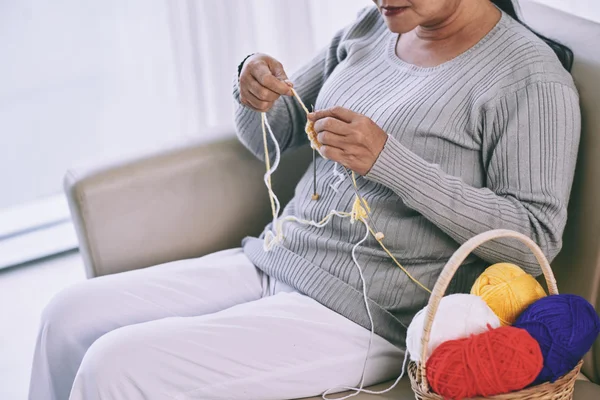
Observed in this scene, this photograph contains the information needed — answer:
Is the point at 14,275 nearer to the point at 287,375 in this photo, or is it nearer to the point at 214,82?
the point at 214,82

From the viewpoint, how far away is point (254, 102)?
1398mm

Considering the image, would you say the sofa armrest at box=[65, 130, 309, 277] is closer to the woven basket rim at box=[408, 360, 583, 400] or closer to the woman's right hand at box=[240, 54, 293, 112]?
the woman's right hand at box=[240, 54, 293, 112]

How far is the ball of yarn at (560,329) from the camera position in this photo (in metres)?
1.04

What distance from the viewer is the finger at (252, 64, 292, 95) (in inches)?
53.0

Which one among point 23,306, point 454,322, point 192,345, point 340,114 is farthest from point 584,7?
point 23,306

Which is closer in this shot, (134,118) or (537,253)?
(537,253)

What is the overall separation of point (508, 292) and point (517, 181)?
170 mm

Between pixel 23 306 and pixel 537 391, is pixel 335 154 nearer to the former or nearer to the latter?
pixel 537 391

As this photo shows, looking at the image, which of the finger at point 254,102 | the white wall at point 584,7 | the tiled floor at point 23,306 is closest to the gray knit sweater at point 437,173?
the finger at point 254,102

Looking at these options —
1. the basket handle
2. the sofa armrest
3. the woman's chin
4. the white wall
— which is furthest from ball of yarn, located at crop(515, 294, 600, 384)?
the white wall

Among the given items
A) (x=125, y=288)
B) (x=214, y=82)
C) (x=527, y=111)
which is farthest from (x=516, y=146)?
(x=214, y=82)

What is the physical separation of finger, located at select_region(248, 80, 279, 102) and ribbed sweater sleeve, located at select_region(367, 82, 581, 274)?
0.29 meters

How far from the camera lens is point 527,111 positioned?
119cm

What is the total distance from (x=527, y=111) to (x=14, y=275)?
1832 millimetres
